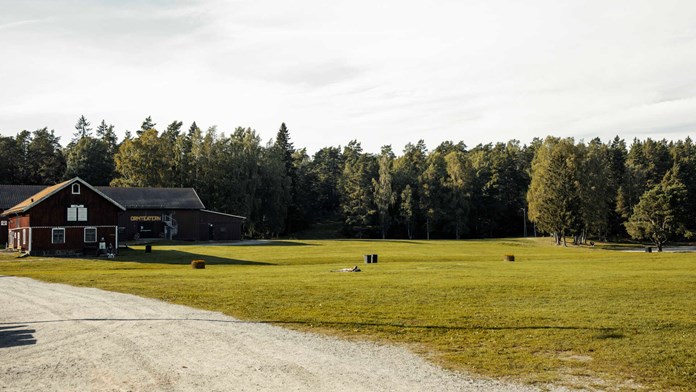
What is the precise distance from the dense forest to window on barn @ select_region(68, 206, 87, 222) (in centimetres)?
4295

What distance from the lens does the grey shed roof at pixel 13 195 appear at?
76.8 meters

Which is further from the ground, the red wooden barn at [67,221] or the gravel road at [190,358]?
the red wooden barn at [67,221]

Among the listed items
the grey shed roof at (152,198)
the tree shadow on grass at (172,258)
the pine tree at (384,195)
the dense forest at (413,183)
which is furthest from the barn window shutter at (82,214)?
the pine tree at (384,195)

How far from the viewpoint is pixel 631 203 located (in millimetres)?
115750

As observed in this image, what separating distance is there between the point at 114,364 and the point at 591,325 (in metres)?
12.6

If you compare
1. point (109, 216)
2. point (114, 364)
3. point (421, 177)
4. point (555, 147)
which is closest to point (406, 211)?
point (421, 177)

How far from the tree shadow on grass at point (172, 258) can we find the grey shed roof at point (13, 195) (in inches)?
1107

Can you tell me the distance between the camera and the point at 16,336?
1479cm

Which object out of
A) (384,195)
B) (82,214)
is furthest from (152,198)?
(384,195)

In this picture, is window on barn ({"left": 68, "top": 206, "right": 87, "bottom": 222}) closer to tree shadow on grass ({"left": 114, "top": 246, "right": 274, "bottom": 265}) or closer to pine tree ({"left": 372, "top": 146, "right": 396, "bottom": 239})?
tree shadow on grass ({"left": 114, "top": 246, "right": 274, "bottom": 265})

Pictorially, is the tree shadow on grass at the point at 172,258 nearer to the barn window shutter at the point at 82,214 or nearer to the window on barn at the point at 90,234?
the window on barn at the point at 90,234

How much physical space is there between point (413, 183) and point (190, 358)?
113 metres

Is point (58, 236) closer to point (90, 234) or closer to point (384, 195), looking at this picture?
point (90, 234)

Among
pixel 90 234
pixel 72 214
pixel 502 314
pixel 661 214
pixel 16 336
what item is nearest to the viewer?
pixel 16 336
